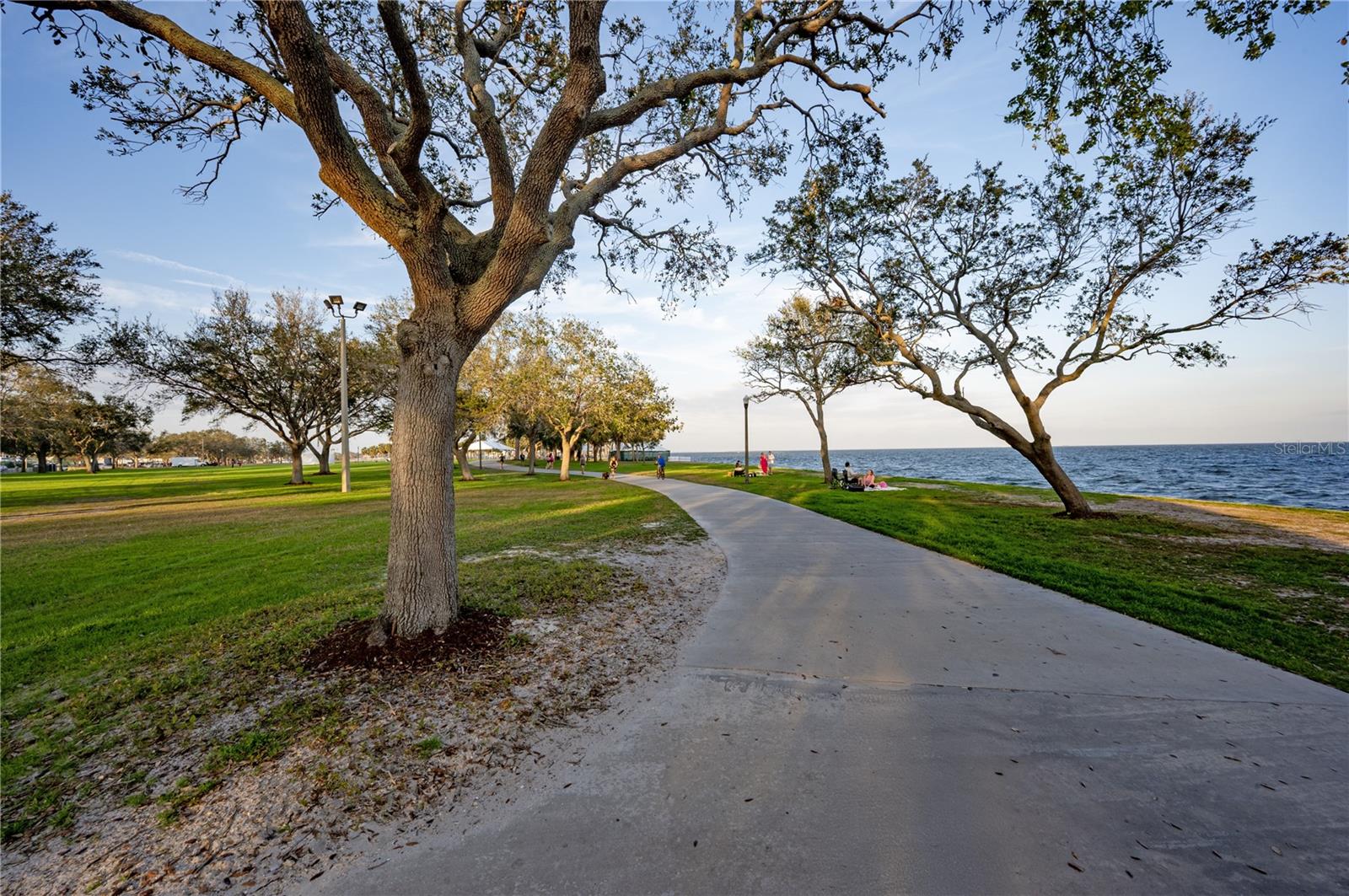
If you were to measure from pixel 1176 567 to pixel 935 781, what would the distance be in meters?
7.37

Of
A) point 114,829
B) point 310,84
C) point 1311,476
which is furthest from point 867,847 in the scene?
point 1311,476

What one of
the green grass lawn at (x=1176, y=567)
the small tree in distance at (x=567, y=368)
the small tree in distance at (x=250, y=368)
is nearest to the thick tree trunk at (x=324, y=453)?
the small tree in distance at (x=250, y=368)

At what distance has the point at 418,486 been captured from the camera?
14.2 ft

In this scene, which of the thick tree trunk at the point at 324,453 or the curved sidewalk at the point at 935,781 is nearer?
the curved sidewalk at the point at 935,781

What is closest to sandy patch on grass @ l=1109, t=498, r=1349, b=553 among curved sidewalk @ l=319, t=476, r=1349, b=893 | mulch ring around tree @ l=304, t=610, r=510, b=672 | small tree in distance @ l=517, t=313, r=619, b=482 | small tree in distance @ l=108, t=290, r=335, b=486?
curved sidewalk @ l=319, t=476, r=1349, b=893

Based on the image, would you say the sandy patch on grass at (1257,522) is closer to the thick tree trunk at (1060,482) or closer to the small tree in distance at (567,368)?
the thick tree trunk at (1060,482)

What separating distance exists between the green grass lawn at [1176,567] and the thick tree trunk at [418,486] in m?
6.84

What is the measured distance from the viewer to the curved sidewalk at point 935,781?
6.65 feet

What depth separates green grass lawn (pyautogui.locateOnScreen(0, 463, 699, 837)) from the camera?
10.4 feet

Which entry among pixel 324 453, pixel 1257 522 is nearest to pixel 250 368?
pixel 324 453

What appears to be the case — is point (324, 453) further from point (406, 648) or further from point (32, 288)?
point (406, 648)

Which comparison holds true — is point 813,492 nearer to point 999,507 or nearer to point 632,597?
point 999,507

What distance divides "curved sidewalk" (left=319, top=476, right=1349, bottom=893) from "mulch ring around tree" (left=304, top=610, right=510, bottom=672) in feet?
4.91

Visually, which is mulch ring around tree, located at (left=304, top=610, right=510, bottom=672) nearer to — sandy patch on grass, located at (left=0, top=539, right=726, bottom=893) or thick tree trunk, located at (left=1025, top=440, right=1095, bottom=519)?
sandy patch on grass, located at (left=0, top=539, right=726, bottom=893)
